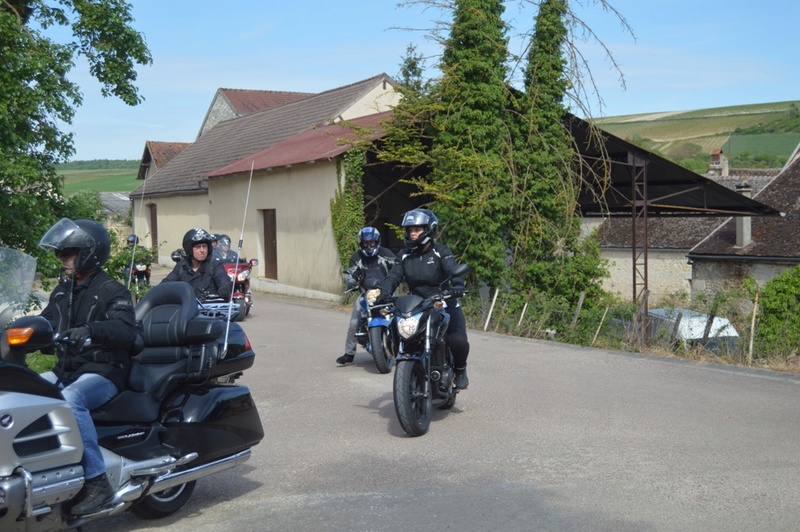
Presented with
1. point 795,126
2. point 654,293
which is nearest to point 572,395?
point 654,293

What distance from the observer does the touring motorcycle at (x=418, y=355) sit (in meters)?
7.26

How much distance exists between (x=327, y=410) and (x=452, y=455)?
83.8 inches

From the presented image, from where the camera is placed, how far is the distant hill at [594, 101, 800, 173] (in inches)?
2756

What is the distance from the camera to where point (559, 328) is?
1619 cm

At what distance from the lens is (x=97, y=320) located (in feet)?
16.5

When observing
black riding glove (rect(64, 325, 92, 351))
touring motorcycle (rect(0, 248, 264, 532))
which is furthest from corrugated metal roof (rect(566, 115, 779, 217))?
black riding glove (rect(64, 325, 92, 351))

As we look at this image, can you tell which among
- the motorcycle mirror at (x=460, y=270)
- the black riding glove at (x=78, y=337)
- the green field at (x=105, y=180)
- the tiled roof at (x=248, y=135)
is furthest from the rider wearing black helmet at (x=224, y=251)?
the green field at (x=105, y=180)

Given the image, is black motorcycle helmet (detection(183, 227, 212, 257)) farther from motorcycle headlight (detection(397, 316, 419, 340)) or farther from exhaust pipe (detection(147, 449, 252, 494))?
exhaust pipe (detection(147, 449, 252, 494))

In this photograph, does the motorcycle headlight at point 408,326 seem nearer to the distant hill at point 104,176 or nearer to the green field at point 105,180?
the distant hill at point 104,176

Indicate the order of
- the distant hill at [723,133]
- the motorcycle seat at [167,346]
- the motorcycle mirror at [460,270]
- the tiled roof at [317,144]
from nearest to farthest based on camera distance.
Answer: the motorcycle seat at [167,346] < the motorcycle mirror at [460,270] < the tiled roof at [317,144] < the distant hill at [723,133]

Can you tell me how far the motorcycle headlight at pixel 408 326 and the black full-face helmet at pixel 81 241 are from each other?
296cm

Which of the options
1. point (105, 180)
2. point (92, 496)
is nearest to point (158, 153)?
point (105, 180)

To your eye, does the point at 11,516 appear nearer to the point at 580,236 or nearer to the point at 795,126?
the point at 580,236

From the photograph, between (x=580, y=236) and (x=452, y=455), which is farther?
(x=580, y=236)
